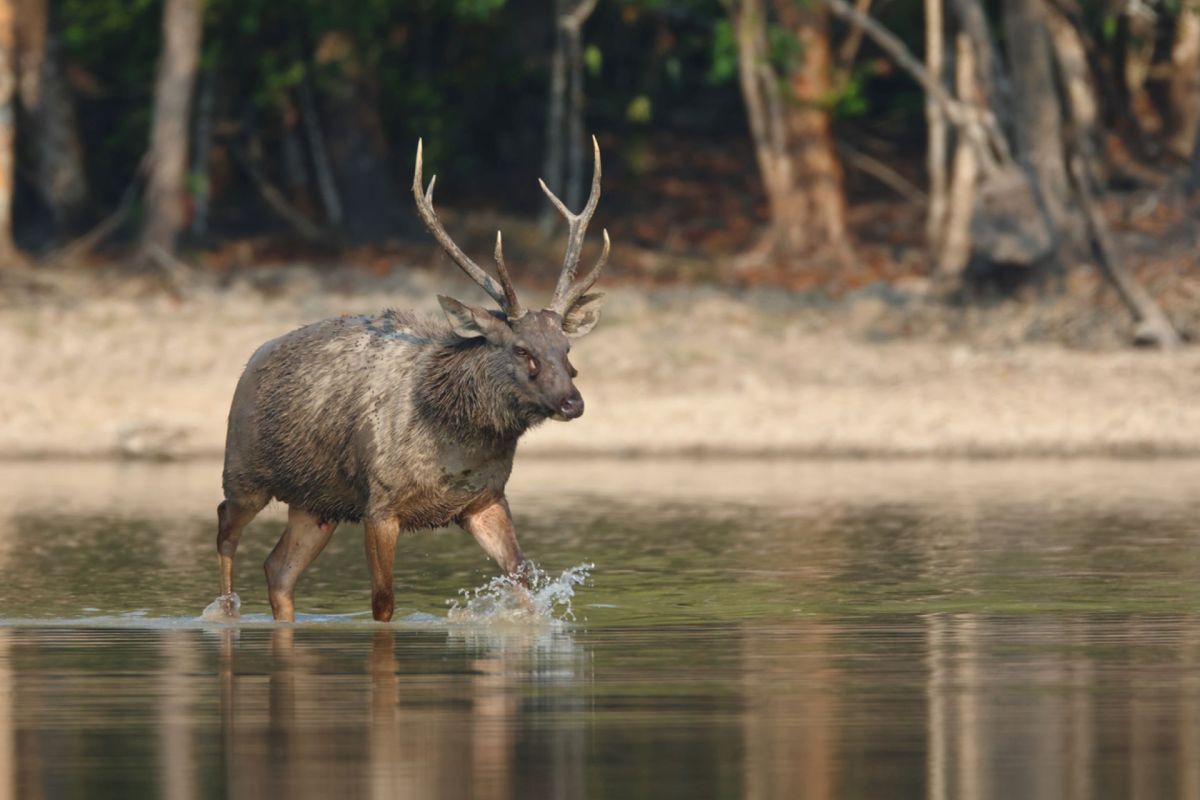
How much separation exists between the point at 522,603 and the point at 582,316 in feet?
4.77

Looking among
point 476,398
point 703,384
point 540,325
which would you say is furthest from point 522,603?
point 703,384

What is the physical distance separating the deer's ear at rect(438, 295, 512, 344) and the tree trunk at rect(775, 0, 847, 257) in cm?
1718

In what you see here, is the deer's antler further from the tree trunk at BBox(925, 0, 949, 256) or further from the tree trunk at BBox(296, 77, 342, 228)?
the tree trunk at BBox(296, 77, 342, 228)

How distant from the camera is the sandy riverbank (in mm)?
23422

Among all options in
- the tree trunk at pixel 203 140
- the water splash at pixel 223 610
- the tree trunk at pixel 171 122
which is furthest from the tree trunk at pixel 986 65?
the water splash at pixel 223 610

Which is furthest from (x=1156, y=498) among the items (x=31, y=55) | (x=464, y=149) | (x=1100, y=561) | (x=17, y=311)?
(x=464, y=149)

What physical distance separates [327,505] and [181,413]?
457 inches

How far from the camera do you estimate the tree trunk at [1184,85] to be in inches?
1217

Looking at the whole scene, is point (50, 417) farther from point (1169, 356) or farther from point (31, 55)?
point (1169, 356)

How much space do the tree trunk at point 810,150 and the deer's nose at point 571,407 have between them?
17.8 metres

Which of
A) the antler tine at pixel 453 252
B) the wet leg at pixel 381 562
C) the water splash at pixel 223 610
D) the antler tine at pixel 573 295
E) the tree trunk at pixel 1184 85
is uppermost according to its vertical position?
the tree trunk at pixel 1184 85

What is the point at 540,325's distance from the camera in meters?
12.4

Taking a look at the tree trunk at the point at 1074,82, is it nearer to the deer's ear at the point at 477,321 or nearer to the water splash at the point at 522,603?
the water splash at the point at 522,603

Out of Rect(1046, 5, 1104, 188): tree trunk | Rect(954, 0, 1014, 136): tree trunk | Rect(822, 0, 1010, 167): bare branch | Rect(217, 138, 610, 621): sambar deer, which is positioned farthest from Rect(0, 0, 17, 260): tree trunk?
Rect(217, 138, 610, 621): sambar deer
